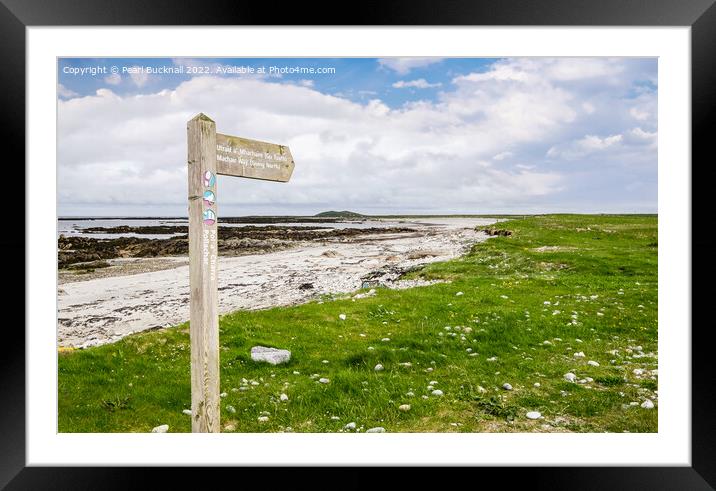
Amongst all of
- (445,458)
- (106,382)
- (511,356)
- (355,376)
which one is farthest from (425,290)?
(106,382)

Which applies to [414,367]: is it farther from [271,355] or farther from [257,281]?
[257,281]

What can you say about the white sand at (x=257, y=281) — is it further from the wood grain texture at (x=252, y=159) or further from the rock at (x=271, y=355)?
the wood grain texture at (x=252, y=159)

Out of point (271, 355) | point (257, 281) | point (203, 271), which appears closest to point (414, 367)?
point (271, 355)

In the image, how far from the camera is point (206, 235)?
466 centimetres

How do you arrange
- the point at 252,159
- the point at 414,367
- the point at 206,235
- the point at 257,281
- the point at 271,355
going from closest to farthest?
the point at 206,235 → the point at 252,159 → the point at 414,367 → the point at 271,355 → the point at 257,281

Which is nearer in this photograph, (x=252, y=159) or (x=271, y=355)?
(x=252, y=159)

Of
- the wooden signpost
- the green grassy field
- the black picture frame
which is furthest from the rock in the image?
the wooden signpost

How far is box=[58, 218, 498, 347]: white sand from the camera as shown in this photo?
394 inches

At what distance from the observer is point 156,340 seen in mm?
8391

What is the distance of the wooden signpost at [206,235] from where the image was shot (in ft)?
15.0
